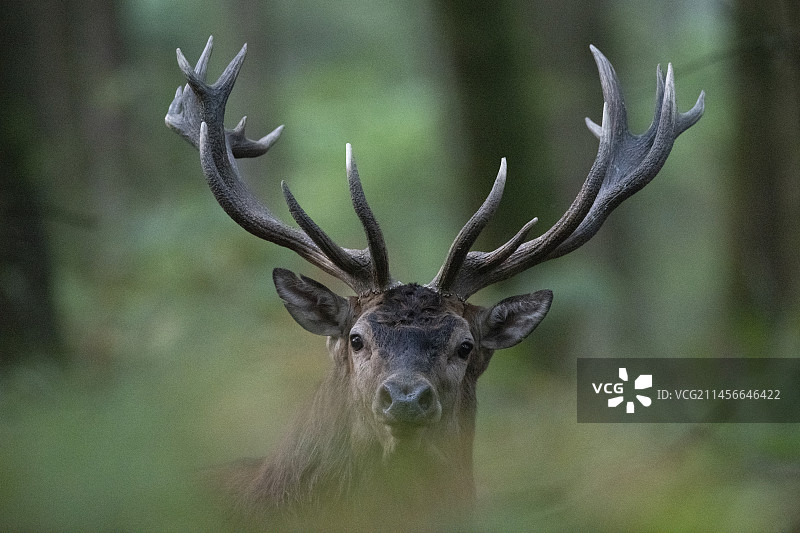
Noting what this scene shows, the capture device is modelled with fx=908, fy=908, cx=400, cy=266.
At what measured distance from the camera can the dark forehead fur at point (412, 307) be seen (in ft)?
14.5

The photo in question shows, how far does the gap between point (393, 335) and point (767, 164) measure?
334 cm

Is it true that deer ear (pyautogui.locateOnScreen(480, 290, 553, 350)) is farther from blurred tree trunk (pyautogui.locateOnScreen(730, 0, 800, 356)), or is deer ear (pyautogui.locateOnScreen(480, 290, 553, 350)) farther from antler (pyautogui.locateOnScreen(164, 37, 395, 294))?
blurred tree trunk (pyautogui.locateOnScreen(730, 0, 800, 356))

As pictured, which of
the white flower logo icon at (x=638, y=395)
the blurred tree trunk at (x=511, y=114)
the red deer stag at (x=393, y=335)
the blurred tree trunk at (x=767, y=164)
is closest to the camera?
the red deer stag at (x=393, y=335)

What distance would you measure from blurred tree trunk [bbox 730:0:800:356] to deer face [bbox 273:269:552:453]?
1.86 m

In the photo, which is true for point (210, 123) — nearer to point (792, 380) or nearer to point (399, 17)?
point (792, 380)

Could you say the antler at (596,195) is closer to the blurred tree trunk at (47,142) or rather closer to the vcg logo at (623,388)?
the vcg logo at (623,388)

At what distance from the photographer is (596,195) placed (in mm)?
4664

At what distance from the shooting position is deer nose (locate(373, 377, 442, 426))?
3.90 meters

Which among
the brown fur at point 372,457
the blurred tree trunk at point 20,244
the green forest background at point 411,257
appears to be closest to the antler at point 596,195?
the brown fur at point 372,457

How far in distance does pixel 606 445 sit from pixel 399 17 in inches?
447

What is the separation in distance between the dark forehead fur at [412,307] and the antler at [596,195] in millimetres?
137

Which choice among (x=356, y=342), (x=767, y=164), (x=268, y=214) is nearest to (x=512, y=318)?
(x=356, y=342)

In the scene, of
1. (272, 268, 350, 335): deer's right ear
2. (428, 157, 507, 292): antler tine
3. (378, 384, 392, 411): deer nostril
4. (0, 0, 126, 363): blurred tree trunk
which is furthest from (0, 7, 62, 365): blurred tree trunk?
(428, 157, 507, 292): antler tine

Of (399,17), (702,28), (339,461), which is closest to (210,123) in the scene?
(339,461)
